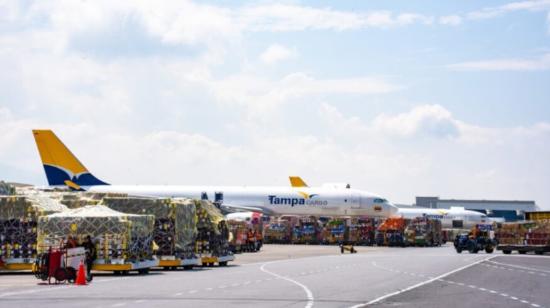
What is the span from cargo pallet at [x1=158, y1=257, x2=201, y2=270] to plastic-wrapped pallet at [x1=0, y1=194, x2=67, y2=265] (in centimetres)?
523

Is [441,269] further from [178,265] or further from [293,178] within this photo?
[293,178]

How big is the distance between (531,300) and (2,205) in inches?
877

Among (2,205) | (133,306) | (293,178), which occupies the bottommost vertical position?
(133,306)

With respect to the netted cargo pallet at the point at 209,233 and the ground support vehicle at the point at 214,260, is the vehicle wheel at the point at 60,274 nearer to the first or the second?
the netted cargo pallet at the point at 209,233

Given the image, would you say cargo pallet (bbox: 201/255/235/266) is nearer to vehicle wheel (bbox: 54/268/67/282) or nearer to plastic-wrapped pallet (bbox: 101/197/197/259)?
plastic-wrapped pallet (bbox: 101/197/197/259)

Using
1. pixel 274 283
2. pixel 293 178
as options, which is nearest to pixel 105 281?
pixel 274 283

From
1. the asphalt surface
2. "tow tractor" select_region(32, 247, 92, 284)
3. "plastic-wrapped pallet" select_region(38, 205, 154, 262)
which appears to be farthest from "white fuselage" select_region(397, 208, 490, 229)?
"tow tractor" select_region(32, 247, 92, 284)

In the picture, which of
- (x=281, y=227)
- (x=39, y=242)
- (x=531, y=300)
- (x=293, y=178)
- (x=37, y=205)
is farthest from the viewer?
(x=293, y=178)

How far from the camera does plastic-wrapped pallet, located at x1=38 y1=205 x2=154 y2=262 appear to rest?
34.7m

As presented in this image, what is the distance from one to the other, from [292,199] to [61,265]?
6207cm

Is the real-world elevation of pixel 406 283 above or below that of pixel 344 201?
below

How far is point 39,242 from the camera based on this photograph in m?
35.1

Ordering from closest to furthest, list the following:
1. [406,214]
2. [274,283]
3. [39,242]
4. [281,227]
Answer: [274,283], [39,242], [281,227], [406,214]

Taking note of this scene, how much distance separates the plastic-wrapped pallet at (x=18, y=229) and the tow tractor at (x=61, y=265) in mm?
5382
